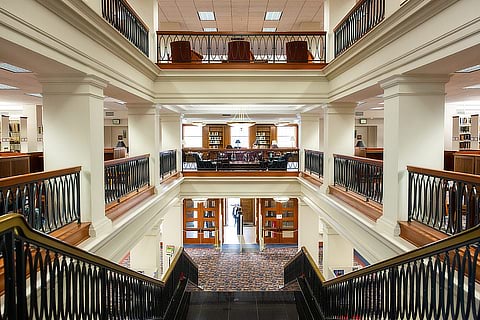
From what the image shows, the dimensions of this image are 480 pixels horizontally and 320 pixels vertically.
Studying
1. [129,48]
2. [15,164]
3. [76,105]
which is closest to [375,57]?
[129,48]

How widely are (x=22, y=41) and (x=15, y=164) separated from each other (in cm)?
252

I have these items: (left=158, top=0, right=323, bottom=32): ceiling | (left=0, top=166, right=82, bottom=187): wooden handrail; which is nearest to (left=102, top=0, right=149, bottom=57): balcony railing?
(left=0, top=166, right=82, bottom=187): wooden handrail

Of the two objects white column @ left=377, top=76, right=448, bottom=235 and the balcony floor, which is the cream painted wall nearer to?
the balcony floor

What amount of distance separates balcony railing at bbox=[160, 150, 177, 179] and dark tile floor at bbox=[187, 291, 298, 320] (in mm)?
3925

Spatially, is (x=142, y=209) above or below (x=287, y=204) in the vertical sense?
above

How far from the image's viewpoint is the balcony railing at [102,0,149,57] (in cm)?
598

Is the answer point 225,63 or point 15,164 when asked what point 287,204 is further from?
point 15,164

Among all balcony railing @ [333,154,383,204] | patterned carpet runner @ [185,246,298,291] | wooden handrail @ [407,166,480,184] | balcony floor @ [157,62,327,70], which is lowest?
patterned carpet runner @ [185,246,298,291]

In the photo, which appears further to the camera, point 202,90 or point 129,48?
point 202,90

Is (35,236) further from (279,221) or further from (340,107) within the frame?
(279,221)

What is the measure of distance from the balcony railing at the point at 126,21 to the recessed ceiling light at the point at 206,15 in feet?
13.4

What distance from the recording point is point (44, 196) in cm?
405

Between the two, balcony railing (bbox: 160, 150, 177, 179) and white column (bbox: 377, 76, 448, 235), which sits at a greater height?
white column (bbox: 377, 76, 448, 235)

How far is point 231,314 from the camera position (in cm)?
659
